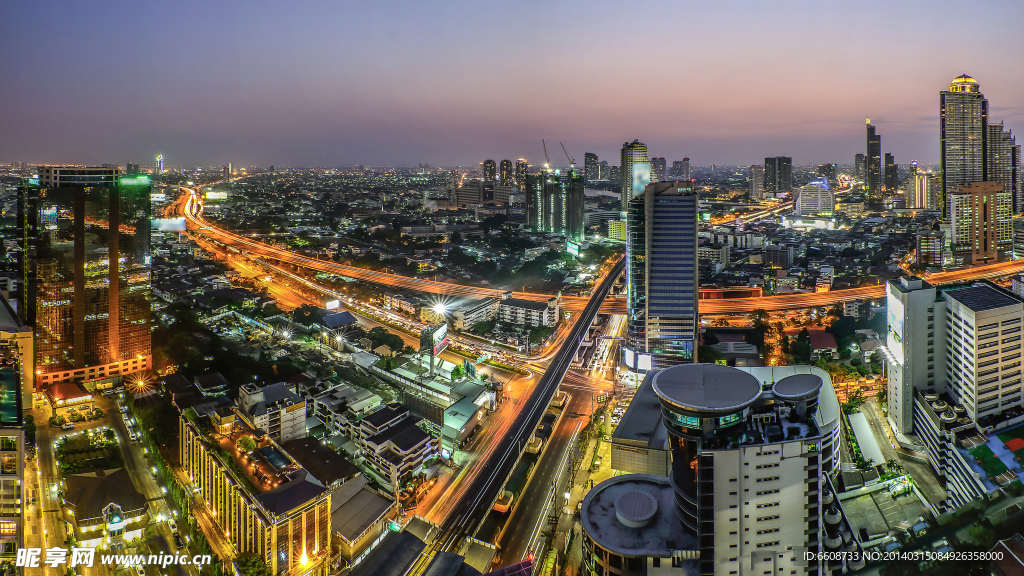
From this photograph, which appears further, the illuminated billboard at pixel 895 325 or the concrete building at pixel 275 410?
the illuminated billboard at pixel 895 325

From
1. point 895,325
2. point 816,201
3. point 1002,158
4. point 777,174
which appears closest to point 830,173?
point 777,174

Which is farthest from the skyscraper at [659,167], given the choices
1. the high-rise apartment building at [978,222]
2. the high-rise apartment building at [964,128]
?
the high-rise apartment building at [978,222]

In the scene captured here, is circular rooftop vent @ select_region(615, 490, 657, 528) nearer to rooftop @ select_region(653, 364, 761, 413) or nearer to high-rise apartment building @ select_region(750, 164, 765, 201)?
rooftop @ select_region(653, 364, 761, 413)

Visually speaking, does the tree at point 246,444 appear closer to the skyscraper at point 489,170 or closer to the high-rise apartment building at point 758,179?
the skyscraper at point 489,170

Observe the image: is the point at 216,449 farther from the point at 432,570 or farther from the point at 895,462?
the point at 895,462

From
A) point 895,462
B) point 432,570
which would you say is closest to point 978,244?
point 895,462

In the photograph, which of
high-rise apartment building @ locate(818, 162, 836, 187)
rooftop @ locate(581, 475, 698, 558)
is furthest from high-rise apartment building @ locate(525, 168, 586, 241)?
high-rise apartment building @ locate(818, 162, 836, 187)
